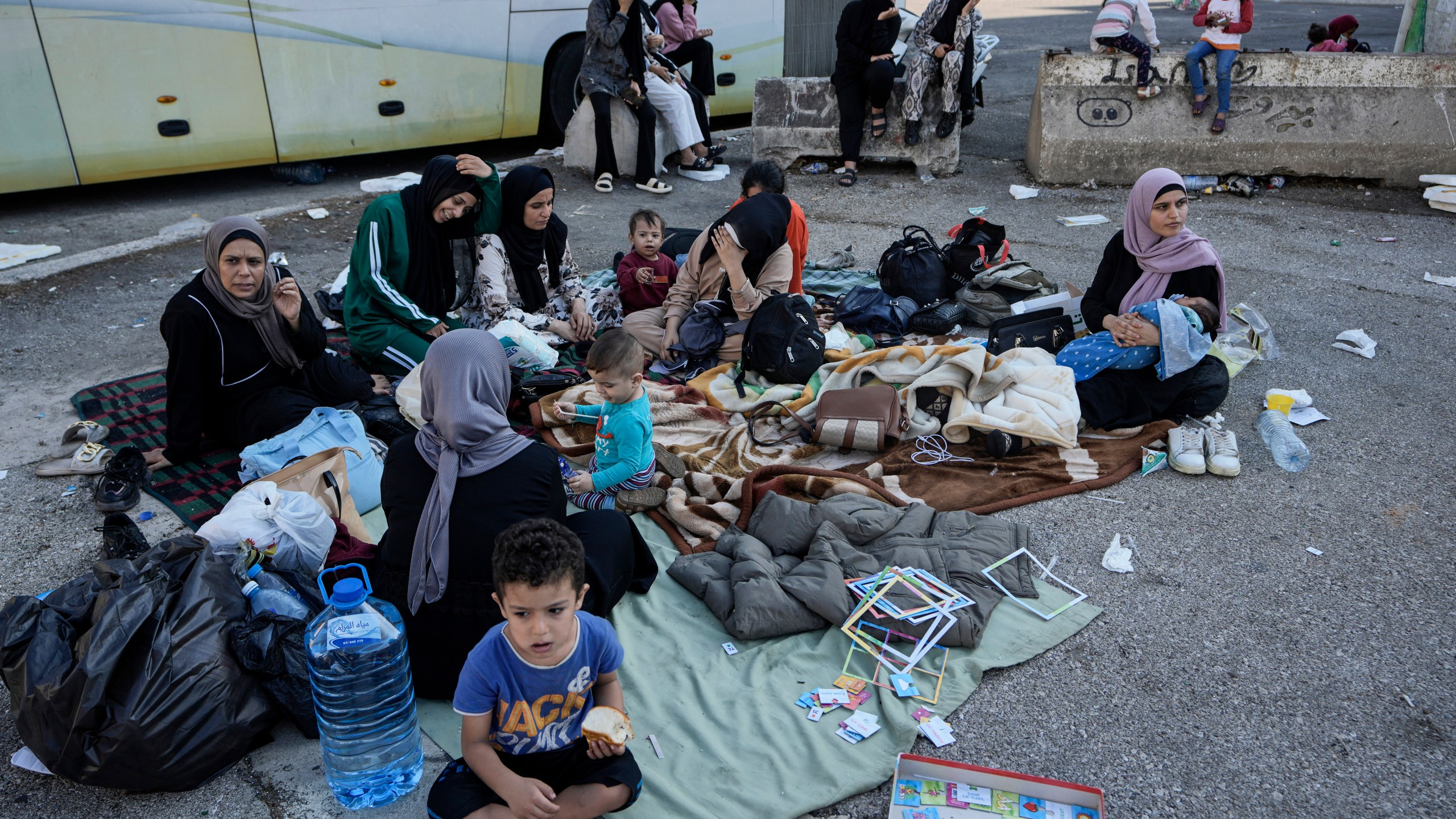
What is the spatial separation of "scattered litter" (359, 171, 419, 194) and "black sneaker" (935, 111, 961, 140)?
487 cm

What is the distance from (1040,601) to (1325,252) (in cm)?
516

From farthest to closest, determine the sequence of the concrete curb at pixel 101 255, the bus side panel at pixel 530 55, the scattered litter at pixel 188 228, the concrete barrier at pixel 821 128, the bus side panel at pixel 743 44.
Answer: the bus side panel at pixel 743 44 < the concrete barrier at pixel 821 128 < the bus side panel at pixel 530 55 < the scattered litter at pixel 188 228 < the concrete curb at pixel 101 255

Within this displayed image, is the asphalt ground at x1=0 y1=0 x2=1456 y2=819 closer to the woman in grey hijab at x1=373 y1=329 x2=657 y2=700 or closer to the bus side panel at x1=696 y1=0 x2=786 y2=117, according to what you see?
the woman in grey hijab at x1=373 y1=329 x2=657 y2=700

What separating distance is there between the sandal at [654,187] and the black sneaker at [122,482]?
543 centimetres

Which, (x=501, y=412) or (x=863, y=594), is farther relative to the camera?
(x=863, y=594)

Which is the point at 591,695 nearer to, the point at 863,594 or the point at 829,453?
the point at 863,594

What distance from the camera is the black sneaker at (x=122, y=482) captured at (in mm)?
3857

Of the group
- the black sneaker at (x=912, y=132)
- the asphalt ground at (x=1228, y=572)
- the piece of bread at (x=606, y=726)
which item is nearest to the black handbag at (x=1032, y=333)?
the asphalt ground at (x=1228, y=572)

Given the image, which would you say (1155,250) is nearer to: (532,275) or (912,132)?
(532,275)

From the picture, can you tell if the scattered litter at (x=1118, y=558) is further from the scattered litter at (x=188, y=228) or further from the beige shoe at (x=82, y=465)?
the scattered litter at (x=188, y=228)

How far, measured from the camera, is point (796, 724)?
2900 millimetres

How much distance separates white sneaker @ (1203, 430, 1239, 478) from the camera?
421 centimetres

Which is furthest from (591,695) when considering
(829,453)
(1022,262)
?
(1022,262)

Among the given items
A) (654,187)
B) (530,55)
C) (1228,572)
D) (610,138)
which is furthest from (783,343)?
(530,55)
